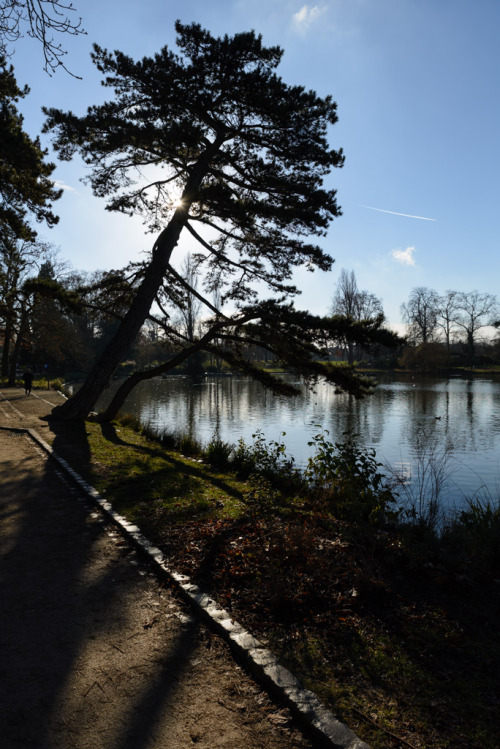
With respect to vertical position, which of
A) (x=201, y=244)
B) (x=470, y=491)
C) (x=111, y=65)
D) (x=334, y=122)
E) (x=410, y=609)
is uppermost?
(x=111, y=65)

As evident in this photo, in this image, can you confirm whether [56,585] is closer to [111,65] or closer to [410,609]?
[410,609]

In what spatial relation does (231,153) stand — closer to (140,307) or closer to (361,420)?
(140,307)

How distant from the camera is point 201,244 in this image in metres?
14.7

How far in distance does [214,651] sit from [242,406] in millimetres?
24839

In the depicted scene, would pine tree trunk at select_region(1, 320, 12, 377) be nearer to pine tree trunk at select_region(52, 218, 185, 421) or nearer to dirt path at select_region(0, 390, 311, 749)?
pine tree trunk at select_region(52, 218, 185, 421)

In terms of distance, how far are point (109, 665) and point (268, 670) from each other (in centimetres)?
104

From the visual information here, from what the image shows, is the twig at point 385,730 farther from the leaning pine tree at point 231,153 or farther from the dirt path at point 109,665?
the leaning pine tree at point 231,153

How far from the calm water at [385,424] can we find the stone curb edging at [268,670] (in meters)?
6.07

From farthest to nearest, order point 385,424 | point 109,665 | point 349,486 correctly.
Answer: point 385,424 < point 349,486 < point 109,665

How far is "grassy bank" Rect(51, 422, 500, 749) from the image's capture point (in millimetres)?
2627

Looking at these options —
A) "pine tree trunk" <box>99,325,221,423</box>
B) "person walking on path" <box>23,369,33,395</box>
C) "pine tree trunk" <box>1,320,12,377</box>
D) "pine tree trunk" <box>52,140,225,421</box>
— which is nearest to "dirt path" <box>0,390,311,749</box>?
"pine tree trunk" <box>99,325,221,423</box>

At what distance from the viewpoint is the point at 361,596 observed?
390cm

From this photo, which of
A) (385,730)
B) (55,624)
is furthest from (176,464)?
(385,730)

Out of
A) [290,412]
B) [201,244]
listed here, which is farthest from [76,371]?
[201,244]
